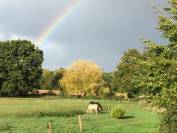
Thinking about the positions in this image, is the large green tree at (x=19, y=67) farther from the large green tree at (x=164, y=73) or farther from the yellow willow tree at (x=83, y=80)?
the large green tree at (x=164, y=73)

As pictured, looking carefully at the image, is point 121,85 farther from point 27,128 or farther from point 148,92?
point 148,92

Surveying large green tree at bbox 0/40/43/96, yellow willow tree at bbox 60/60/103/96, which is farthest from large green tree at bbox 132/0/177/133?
large green tree at bbox 0/40/43/96

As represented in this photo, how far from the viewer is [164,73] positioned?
728 inches

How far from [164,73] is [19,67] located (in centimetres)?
13427

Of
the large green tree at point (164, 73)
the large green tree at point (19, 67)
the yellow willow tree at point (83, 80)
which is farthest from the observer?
the large green tree at point (19, 67)

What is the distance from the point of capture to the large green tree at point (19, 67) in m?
144

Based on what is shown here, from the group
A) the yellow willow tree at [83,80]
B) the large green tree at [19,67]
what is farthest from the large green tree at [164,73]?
the large green tree at [19,67]

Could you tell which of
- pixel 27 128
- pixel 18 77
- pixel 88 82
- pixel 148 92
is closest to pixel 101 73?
pixel 88 82

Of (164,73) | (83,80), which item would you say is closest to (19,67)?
(83,80)

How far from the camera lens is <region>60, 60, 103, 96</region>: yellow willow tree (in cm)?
13850

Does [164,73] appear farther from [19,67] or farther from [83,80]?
[19,67]

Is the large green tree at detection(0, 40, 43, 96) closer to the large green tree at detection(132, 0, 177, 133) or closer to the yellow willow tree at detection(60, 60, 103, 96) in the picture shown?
the yellow willow tree at detection(60, 60, 103, 96)

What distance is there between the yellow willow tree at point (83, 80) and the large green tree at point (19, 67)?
1223 centimetres

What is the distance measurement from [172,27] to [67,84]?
401 ft
